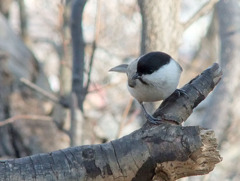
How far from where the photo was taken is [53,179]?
1548mm

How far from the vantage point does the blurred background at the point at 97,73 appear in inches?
94.4

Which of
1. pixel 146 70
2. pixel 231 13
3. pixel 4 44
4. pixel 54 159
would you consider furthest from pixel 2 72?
pixel 54 159

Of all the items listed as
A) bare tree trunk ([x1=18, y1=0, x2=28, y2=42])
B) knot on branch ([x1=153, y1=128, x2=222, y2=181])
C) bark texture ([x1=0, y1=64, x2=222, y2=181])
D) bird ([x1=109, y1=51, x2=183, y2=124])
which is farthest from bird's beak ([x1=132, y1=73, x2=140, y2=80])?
bare tree trunk ([x1=18, y1=0, x2=28, y2=42])

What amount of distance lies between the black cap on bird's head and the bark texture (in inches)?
16.2

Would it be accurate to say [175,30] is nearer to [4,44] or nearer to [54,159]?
[54,159]

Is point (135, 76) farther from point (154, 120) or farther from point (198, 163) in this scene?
point (198, 163)

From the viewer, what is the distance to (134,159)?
1579mm

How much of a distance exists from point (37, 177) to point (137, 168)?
316 millimetres

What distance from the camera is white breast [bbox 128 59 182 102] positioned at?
2006 mm

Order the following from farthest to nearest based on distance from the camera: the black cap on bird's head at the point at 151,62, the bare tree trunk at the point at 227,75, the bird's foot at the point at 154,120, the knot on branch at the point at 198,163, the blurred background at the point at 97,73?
1. the bare tree trunk at the point at 227,75
2. the blurred background at the point at 97,73
3. the black cap on bird's head at the point at 151,62
4. the bird's foot at the point at 154,120
5. the knot on branch at the point at 198,163

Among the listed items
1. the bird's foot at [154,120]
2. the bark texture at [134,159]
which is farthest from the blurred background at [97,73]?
the bark texture at [134,159]

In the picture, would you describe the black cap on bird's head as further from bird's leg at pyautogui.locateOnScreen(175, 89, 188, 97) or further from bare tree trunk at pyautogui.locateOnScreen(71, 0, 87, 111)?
bare tree trunk at pyautogui.locateOnScreen(71, 0, 87, 111)

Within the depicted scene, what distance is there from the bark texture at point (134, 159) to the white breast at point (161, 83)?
407 millimetres

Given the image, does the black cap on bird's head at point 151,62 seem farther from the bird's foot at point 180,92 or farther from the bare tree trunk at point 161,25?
the bare tree trunk at point 161,25
